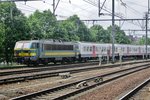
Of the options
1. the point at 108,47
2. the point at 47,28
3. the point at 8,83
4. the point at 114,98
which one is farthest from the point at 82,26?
the point at 114,98

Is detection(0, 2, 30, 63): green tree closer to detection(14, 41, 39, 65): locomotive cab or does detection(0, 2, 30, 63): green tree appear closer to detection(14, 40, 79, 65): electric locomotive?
detection(14, 41, 39, 65): locomotive cab

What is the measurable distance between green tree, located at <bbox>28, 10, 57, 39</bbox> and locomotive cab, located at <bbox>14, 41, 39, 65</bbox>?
1284cm

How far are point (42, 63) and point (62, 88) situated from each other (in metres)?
28.1

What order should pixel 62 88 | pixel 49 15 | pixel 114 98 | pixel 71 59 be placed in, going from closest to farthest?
pixel 114 98
pixel 62 88
pixel 71 59
pixel 49 15

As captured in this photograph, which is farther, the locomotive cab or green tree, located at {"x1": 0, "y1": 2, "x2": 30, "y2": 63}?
green tree, located at {"x1": 0, "y1": 2, "x2": 30, "y2": 63}

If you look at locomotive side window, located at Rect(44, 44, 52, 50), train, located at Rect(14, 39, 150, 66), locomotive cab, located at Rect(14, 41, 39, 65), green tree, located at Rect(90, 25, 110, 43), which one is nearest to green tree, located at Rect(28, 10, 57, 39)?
train, located at Rect(14, 39, 150, 66)

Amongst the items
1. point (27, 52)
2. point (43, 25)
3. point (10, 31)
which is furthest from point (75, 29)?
point (27, 52)

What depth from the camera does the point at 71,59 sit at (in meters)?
57.1

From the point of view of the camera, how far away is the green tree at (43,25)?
195 ft

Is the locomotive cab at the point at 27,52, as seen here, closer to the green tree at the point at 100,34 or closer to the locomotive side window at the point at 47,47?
the locomotive side window at the point at 47,47

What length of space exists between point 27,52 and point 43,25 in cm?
2281

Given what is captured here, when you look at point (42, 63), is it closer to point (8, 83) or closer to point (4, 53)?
point (4, 53)

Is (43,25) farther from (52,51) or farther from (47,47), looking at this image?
(47,47)

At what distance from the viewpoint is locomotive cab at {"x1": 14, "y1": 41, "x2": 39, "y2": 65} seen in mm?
44500
